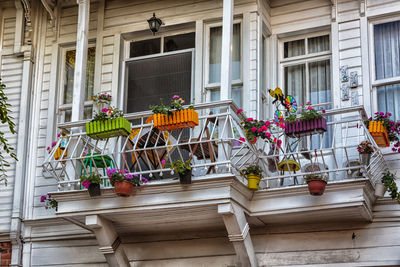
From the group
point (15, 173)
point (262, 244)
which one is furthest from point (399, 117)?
point (15, 173)

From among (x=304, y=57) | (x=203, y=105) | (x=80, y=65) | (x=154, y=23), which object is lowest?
(x=203, y=105)


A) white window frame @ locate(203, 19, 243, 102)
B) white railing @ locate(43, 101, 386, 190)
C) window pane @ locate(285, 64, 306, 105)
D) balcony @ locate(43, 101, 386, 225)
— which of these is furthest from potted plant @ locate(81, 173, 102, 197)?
window pane @ locate(285, 64, 306, 105)

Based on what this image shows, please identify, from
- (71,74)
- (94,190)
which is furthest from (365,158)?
(71,74)

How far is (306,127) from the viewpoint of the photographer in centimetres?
1079

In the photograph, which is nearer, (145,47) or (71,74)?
(145,47)

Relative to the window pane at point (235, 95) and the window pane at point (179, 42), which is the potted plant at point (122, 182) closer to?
the window pane at point (235, 95)

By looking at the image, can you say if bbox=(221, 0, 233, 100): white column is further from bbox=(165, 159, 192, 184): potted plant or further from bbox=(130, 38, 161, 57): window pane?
bbox=(130, 38, 161, 57): window pane

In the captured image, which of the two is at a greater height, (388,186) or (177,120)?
(177,120)

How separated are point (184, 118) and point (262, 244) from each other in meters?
2.41

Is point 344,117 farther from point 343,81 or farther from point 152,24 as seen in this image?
point 152,24

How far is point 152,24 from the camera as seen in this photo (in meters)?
12.9

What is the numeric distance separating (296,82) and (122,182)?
375 centimetres

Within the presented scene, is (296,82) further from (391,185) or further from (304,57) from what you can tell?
Result: (391,185)

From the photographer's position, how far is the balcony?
420 inches
